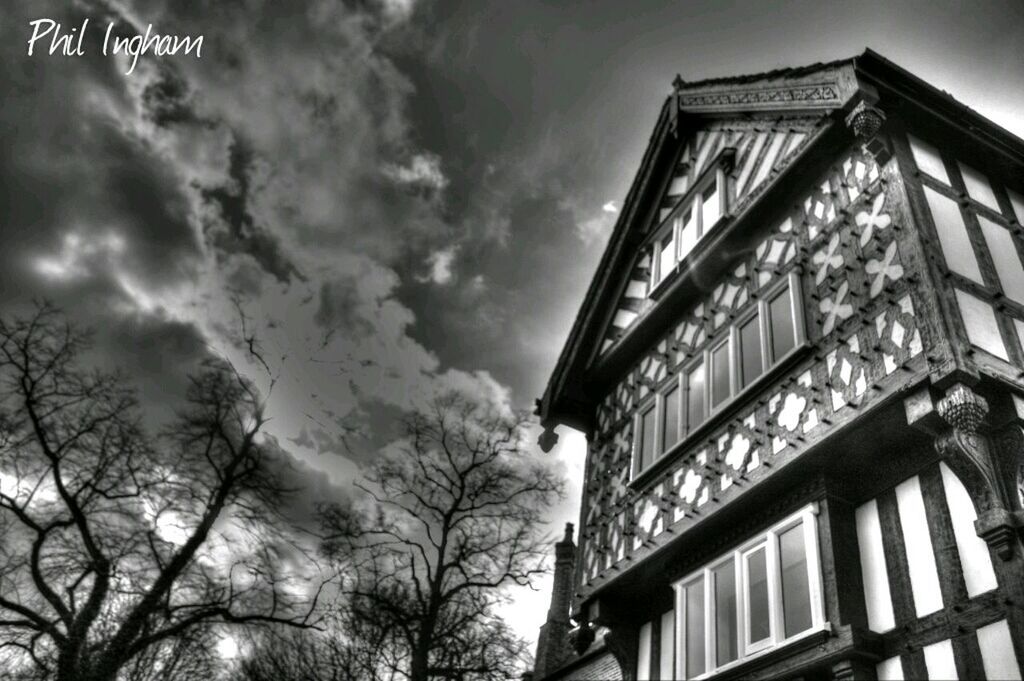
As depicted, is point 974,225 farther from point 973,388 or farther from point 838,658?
point 838,658

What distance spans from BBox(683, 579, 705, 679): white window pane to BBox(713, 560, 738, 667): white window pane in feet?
1.18

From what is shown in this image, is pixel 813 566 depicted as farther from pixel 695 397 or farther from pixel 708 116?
pixel 708 116

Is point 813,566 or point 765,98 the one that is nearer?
point 813,566

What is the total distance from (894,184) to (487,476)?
14118mm

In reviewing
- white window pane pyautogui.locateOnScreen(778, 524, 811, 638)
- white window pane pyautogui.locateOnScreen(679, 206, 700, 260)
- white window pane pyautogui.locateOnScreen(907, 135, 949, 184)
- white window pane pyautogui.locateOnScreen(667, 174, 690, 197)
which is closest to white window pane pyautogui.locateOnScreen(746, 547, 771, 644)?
white window pane pyautogui.locateOnScreen(778, 524, 811, 638)

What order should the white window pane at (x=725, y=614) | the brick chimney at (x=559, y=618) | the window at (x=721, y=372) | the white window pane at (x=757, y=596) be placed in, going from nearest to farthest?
the white window pane at (x=757, y=596), the white window pane at (x=725, y=614), the window at (x=721, y=372), the brick chimney at (x=559, y=618)

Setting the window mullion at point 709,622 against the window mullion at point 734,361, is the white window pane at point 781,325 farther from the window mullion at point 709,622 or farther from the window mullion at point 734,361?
the window mullion at point 709,622

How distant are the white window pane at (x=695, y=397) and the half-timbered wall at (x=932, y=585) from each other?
330 cm

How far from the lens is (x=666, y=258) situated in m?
14.3

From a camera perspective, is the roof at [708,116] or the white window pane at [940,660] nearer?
the white window pane at [940,660]

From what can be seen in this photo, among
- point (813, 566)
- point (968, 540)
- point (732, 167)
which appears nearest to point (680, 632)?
point (813, 566)

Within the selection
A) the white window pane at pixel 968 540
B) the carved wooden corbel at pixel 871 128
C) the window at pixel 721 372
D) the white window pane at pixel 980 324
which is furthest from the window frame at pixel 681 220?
the white window pane at pixel 968 540

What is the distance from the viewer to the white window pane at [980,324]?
7645 mm

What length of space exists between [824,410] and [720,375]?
2566mm
